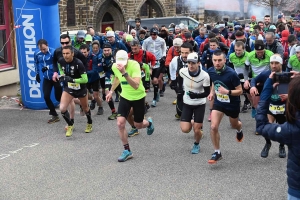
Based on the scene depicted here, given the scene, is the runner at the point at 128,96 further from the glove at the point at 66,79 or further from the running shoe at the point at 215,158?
the running shoe at the point at 215,158

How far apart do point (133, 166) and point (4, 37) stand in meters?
6.84

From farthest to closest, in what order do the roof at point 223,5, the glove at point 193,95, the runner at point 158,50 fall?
the roof at point 223,5, the runner at point 158,50, the glove at point 193,95

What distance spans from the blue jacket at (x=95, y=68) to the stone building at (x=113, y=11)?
16377 mm

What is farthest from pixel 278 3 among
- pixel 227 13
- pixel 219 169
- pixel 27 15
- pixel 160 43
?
pixel 219 169

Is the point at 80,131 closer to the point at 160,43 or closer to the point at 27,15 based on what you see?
the point at 27,15

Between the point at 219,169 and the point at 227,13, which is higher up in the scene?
the point at 227,13

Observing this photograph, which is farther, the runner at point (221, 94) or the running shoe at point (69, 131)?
the running shoe at point (69, 131)

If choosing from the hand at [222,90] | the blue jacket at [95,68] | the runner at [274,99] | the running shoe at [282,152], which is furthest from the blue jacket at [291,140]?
the blue jacket at [95,68]

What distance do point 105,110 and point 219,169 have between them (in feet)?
15.1

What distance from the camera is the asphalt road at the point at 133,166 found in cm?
556

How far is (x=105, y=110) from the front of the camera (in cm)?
1041

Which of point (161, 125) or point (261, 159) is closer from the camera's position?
point (261, 159)

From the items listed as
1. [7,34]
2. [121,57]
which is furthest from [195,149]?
[7,34]

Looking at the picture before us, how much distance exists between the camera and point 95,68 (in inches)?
393
